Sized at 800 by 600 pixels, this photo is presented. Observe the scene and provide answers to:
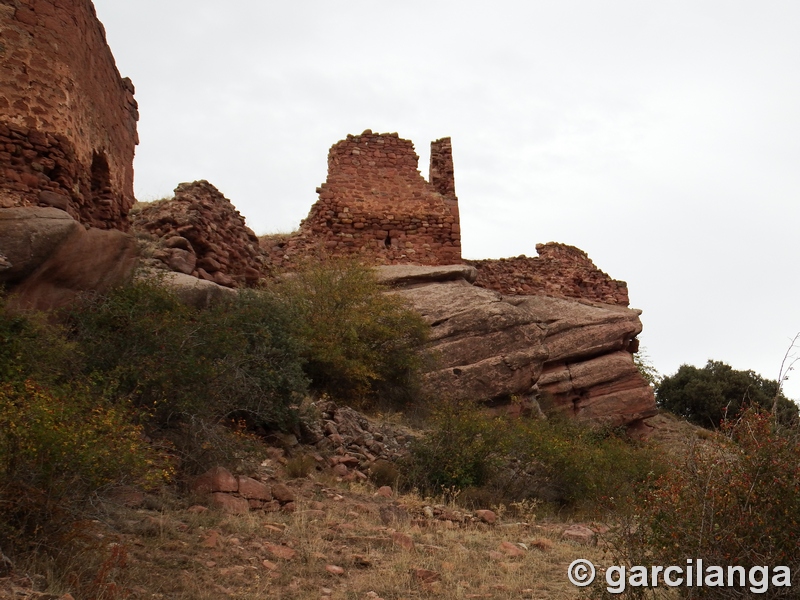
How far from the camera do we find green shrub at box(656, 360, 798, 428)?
26253 millimetres

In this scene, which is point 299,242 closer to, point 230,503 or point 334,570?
point 230,503

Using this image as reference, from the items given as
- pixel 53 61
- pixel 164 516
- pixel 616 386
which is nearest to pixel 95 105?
pixel 53 61

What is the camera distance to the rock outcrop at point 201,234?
14815mm

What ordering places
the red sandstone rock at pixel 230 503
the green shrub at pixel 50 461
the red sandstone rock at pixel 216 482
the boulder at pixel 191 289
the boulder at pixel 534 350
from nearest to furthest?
the green shrub at pixel 50 461, the red sandstone rock at pixel 230 503, the red sandstone rock at pixel 216 482, the boulder at pixel 191 289, the boulder at pixel 534 350

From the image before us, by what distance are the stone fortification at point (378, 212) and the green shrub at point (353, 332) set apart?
2350 mm

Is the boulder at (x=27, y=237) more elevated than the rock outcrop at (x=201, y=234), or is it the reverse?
the rock outcrop at (x=201, y=234)

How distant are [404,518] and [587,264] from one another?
14626 millimetres

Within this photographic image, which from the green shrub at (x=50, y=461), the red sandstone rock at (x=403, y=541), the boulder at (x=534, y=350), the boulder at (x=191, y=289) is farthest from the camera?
the boulder at (x=534, y=350)

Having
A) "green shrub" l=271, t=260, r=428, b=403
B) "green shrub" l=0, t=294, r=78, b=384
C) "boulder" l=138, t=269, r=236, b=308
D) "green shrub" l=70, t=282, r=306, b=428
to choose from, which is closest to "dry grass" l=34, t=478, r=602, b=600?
"green shrub" l=70, t=282, r=306, b=428

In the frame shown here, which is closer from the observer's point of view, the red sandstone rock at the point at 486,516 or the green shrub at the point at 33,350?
the green shrub at the point at 33,350

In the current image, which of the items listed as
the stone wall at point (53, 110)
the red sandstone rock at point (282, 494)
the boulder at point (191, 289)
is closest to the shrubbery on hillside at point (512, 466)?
the red sandstone rock at point (282, 494)

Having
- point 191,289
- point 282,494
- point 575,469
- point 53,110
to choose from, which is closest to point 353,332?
point 191,289

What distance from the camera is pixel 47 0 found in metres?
11.0
